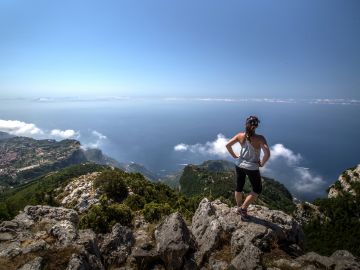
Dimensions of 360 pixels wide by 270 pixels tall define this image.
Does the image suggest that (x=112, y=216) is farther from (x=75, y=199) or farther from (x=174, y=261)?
(x=75, y=199)

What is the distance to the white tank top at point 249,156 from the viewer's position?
9875mm

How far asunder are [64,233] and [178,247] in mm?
4215

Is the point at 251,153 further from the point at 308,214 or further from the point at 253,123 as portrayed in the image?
the point at 308,214

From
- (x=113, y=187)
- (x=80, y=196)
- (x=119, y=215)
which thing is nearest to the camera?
(x=119, y=215)

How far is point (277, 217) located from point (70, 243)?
8.43 m

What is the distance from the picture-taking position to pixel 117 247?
1067 centimetres

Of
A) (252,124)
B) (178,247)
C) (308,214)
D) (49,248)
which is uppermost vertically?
(252,124)

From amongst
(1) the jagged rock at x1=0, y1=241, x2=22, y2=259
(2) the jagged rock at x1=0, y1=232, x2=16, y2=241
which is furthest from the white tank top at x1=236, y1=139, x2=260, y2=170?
(2) the jagged rock at x1=0, y1=232, x2=16, y2=241

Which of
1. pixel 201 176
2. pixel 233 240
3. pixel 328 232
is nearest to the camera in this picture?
pixel 233 240

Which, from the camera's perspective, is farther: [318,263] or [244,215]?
[244,215]

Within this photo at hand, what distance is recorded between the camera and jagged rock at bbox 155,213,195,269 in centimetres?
937

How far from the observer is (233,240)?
991 centimetres

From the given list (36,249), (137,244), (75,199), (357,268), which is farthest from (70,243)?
(75,199)

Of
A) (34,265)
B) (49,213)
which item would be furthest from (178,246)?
(49,213)
